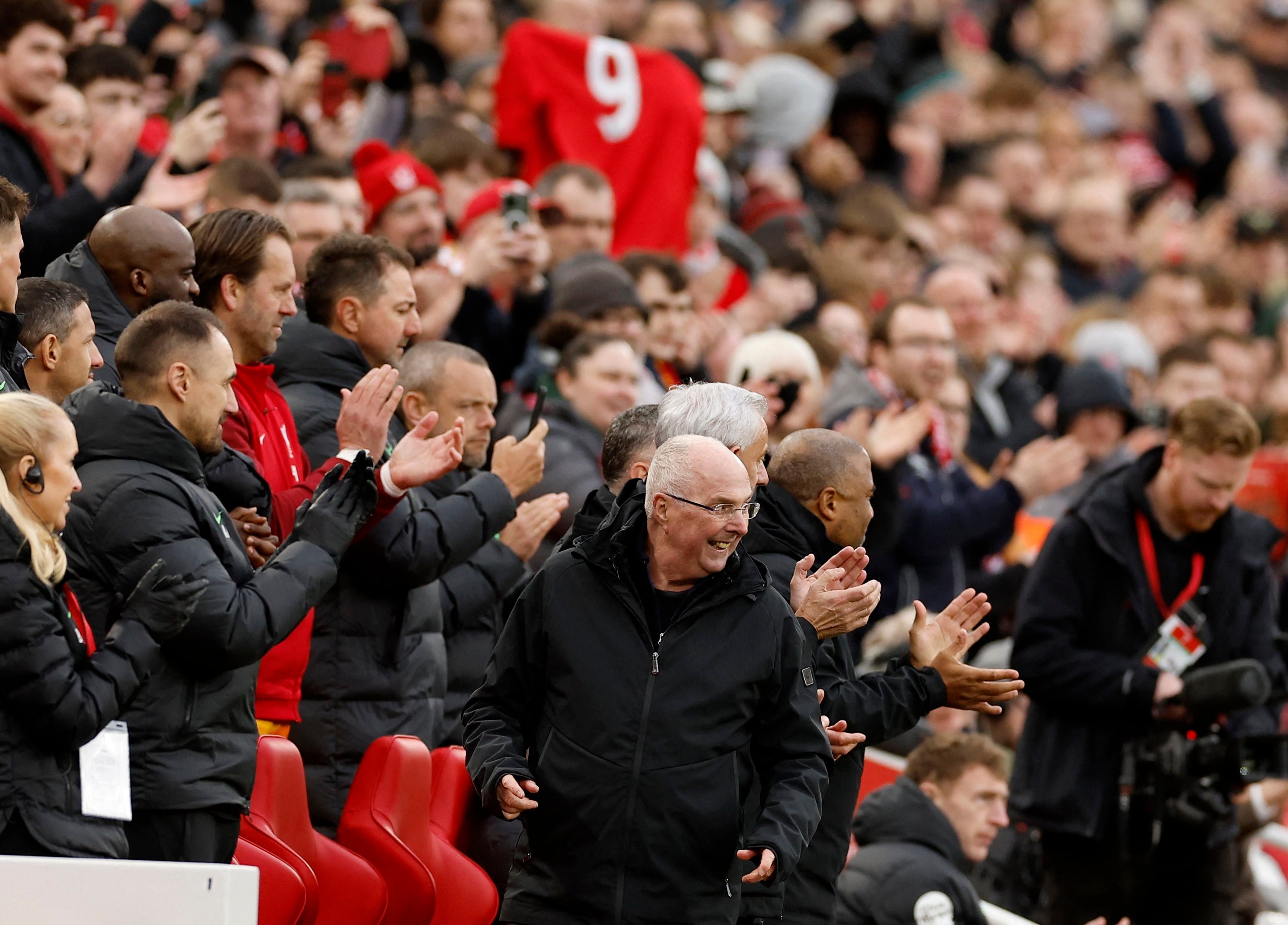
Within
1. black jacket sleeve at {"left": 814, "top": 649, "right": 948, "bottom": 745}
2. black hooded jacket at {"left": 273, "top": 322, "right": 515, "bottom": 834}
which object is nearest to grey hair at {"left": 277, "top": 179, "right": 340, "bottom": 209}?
black hooded jacket at {"left": 273, "top": 322, "right": 515, "bottom": 834}

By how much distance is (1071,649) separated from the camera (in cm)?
636

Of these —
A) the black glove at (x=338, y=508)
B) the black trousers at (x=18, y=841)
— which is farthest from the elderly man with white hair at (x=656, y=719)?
the black trousers at (x=18, y=841)

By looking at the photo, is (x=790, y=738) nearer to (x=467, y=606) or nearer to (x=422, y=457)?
(x=422, y=457)

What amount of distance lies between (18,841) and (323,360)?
189cm

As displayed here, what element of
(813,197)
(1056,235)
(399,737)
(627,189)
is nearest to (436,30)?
(627,189)

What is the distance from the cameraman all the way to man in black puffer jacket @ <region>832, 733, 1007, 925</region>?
0.99 ft

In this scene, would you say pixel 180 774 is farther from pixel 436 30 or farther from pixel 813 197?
pixel 813 197

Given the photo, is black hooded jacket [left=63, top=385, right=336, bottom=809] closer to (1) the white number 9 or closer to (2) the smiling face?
(2) the smiling face

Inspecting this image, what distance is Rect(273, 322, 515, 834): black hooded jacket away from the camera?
488 centimetres

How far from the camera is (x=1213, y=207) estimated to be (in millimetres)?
15500

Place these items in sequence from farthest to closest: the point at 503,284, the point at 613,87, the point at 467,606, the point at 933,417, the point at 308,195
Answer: the point at 613,87
the point at 933,417
the point at 503,284
the point at 308,195
the point at 467,606

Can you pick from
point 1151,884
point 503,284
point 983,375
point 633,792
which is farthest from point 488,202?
point 633,792

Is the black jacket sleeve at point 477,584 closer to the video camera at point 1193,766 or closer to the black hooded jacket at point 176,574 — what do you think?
the black hooded jacket at point 176,574

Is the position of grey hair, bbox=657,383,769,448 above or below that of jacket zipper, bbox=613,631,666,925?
above
